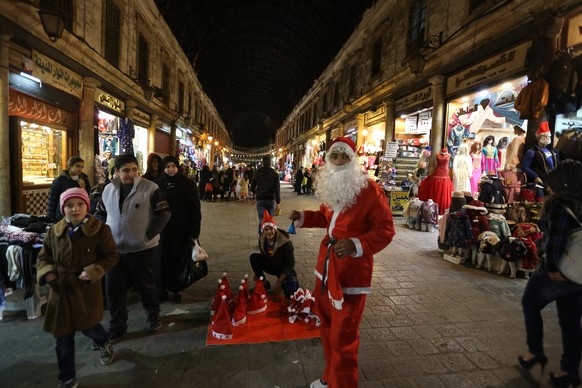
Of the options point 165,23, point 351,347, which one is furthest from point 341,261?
point 165,23

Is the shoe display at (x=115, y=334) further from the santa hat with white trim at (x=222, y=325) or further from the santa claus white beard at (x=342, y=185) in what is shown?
the santa claus white beard at (x=342, y=185)

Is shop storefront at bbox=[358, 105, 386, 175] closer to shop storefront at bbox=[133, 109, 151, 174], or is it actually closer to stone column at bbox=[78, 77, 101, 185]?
stone column at bbox=[78, 77, 101, 185]

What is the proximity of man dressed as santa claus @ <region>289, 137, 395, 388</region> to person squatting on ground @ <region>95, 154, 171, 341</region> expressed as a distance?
6.01ft

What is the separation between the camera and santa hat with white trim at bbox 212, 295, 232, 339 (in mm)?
3096

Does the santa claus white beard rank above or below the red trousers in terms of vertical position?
above

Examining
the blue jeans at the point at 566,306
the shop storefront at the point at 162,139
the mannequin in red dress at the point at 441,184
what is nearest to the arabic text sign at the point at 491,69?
the mannequin in red dress at the point at 441,184

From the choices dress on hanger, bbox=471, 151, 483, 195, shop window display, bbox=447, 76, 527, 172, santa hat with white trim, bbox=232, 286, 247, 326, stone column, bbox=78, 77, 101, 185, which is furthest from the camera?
stone column, bbox=78, 77, 101, 185

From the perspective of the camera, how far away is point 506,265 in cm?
520

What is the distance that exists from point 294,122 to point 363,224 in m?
37.6

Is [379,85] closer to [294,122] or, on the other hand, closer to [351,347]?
[351,347]

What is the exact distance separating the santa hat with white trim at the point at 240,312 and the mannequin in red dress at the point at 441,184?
7252 millimetres

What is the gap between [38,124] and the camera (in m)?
7.86

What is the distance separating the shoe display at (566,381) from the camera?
2.42m

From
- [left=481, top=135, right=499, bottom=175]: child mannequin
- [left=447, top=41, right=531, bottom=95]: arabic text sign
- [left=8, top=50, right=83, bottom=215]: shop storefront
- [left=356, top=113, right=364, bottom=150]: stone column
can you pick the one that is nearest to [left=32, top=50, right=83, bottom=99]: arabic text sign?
[left=8, top=50, right=83, bottom=215]: shop storefront
